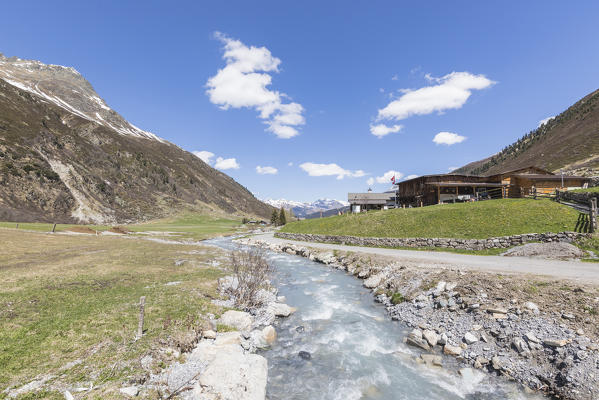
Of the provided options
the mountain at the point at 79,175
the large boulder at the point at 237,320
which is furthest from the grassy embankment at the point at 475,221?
the mountain at the point at 79,175

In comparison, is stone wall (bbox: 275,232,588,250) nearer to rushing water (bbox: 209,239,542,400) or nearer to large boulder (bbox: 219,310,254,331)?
rushing water (bbox: 209,239,542,400)

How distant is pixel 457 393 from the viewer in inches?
349

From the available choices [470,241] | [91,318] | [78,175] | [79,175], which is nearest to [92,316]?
[91,318]

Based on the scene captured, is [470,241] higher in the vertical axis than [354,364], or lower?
higher

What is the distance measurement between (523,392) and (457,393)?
7.02 feet

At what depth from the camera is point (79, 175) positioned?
102 meters

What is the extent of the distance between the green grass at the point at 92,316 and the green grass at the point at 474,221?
26599 millimetres

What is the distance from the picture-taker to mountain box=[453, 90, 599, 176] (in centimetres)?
8940

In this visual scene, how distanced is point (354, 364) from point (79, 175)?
425 feet

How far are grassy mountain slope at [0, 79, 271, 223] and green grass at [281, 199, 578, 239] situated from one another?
287 ft

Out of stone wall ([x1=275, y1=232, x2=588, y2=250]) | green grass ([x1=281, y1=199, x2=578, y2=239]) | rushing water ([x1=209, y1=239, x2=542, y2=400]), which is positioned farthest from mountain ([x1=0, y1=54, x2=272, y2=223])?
green grass ([x1=281, y1=199, x2=578, y2=239])

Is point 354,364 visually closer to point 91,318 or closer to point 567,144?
point 91,318

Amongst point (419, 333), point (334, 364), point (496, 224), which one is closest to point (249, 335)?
point (334, 364)

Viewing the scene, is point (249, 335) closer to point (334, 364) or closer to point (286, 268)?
point (334, 364)
